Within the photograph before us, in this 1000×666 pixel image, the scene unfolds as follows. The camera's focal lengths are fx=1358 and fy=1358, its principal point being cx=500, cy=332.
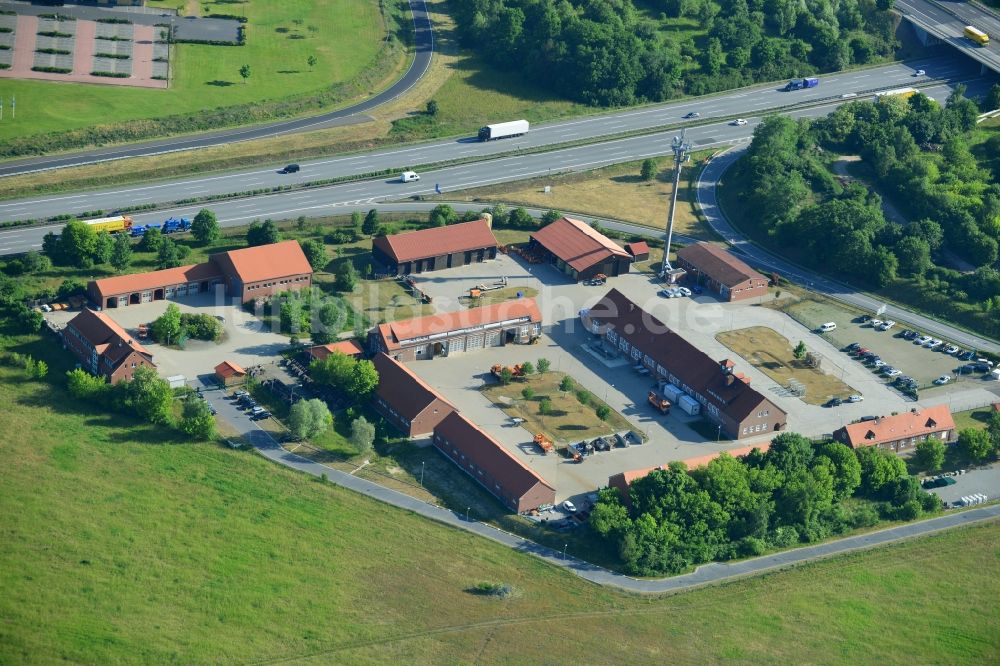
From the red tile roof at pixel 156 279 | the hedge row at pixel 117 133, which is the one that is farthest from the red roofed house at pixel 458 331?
the hedge row at pixel 117 133

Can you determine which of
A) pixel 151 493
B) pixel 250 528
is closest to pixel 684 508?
pixel 250 528

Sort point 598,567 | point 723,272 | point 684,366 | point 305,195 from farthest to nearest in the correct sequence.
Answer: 1. point 305,195
2. point 723,272
3. point 684,366
4. point 598,567

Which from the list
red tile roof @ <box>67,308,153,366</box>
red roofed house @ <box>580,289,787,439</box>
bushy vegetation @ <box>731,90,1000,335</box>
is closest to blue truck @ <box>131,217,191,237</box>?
red tile roof @ <box>67,308,153,366</box>

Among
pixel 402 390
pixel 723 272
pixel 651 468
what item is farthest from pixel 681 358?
pixel 402 390

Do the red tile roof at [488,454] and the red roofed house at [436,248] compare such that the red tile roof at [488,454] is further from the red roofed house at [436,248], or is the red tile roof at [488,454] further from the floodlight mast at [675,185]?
the floodlight mast at [675,185]

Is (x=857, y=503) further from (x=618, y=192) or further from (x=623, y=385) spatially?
(x=618, y=192)

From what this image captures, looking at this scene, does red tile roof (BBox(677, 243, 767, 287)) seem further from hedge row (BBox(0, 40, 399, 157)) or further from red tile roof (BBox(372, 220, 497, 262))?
hedge row (BBox(0, 40, 399, 157))

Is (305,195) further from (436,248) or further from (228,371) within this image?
(228,371)
